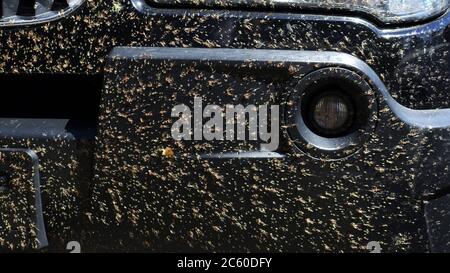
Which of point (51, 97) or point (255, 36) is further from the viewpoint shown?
point (51, 97)

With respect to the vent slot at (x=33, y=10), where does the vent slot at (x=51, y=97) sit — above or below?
below

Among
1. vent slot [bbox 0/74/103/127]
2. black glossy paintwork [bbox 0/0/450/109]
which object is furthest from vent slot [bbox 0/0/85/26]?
vent slot [bbox 0/74/103/127]

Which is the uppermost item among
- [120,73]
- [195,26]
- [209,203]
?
[195,26]

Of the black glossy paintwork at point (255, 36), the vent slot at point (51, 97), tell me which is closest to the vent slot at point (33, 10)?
the black glossy paintwork at point (255, 36)

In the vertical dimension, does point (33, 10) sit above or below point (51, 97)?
above

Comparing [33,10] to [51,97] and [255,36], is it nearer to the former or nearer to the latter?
[51,97]

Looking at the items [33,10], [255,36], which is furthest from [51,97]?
[255,36]

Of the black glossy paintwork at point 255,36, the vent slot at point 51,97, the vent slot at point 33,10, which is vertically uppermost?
the vent slot at point 33,10

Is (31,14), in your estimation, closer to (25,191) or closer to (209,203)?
(25,191)

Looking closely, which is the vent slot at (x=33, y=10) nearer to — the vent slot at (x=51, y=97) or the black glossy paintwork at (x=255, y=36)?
the black glossy paintwork at (x=255, y=36)

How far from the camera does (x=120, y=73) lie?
1.73 meters

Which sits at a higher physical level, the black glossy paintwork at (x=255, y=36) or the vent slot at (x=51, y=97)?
the black glossy paintwork at (x=255, y=36)

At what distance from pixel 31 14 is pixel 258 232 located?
2.69 ft

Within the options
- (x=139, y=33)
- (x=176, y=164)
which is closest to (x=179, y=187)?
(x=176, y=164)
